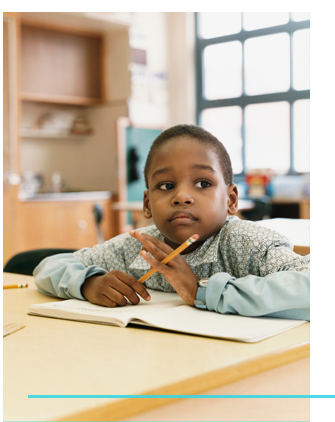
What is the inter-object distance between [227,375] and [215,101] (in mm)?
6134

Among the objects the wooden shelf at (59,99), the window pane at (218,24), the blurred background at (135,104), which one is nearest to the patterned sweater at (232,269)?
the blurred background at (135,104)

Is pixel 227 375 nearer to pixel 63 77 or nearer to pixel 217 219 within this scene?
pixel 217 219

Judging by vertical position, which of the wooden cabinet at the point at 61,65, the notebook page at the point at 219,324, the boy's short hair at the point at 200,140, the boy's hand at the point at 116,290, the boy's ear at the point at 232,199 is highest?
the wooden cabinet at the point at 61,65

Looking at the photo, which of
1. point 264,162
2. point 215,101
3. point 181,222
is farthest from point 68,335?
point 215,101

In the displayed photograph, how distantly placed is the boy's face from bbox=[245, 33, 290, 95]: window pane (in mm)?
5191

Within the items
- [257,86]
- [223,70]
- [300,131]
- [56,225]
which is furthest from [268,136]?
[56,225]

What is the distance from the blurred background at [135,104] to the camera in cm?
536

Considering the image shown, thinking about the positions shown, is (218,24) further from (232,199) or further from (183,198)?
(183,198)

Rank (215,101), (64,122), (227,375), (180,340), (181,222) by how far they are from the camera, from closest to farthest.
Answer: (227,375), (180,340), (181,222), (64,122), (215,101)

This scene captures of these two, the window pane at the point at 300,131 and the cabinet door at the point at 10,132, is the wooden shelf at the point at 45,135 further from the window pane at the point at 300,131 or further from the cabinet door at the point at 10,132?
the window pane at the point at 300,131

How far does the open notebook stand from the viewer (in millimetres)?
646

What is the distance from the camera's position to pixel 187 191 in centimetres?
90

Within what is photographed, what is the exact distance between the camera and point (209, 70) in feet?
21.4

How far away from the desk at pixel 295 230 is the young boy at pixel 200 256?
26cm
